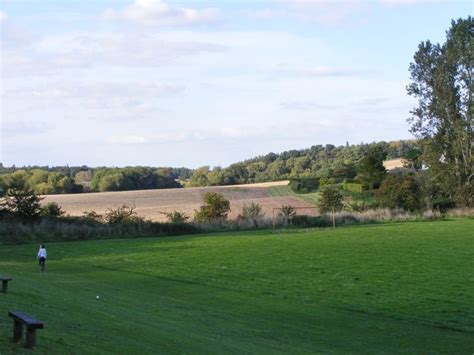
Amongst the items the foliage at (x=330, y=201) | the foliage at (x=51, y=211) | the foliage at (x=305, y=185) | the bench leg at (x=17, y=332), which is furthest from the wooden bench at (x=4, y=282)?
the foliage at (x=305, y=185)

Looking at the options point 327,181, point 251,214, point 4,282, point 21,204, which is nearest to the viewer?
point 4,282

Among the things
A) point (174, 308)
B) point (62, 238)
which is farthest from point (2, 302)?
point (62, 238)

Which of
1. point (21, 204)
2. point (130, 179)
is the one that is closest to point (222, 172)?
point (130, 179)

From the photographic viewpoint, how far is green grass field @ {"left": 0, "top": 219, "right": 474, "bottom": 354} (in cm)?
1369

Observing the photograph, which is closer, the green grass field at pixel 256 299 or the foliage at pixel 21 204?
the green grass field at pixel 256 299

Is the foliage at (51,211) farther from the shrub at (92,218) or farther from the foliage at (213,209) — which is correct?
the foliage at (213,209)

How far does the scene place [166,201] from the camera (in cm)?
9150

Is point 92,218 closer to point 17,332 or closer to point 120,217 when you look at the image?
point 120,217

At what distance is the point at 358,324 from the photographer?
56.9 ft

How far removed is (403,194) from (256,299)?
171 ft

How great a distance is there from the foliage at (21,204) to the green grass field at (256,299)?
Answer: 622 inches

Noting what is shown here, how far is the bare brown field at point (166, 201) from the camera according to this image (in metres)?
79.1

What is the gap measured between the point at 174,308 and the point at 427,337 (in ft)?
23.0

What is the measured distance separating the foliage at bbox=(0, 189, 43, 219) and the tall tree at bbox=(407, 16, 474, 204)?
127ft
